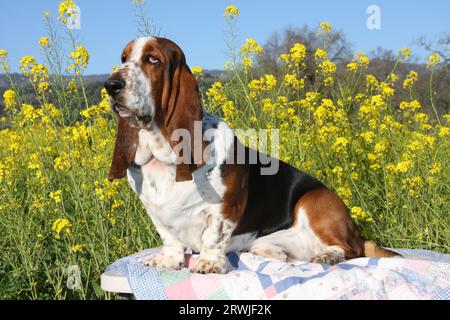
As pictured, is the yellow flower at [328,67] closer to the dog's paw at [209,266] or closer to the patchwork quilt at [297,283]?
the patchwork quilt at [297,283]

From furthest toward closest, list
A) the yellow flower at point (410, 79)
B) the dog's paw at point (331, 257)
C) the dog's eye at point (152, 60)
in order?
the yellow flower at point (410, 79), the dog's paw at point (331, 257), the dog's eye at point (152, 60)

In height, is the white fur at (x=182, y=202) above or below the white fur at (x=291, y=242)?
above

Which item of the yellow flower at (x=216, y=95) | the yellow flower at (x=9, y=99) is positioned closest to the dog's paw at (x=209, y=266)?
the yellow flower at (x=216, y=95)

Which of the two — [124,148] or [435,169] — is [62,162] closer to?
[124,148]

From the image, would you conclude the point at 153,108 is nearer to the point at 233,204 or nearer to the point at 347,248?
the point at 233,204

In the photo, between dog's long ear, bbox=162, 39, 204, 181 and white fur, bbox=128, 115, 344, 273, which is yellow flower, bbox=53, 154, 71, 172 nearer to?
white fur, bbox=128, 115, 344, 273

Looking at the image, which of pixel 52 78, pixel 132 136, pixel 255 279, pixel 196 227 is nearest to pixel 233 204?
pixel 196 227

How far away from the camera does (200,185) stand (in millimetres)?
2941

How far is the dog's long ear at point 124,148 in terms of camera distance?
2.96 metres

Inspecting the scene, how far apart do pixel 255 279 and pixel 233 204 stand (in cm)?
41

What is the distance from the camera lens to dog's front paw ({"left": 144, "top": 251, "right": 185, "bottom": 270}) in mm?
3078

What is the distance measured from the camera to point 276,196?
3.31 m

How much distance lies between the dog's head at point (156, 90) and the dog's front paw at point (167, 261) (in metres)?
0.50

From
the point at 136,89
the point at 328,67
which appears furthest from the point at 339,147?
the point at 136,89
